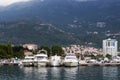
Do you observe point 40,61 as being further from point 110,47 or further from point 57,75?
point 110,47

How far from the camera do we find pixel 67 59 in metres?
87.6

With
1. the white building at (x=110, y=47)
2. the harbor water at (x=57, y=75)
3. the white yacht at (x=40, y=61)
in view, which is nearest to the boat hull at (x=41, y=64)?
the white yacht at (x=40, y=61)

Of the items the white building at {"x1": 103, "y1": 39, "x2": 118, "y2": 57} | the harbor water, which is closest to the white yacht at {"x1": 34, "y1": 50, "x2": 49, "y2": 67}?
the harbor water

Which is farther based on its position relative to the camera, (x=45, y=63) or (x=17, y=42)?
(x=17, y=42)

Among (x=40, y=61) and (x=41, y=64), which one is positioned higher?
(x=40, y=61)

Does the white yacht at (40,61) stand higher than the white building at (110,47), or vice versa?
the white building at (110,47)

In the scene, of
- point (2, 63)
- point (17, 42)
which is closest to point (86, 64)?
point (2, 63)

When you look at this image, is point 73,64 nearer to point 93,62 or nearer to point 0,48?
point 93,62

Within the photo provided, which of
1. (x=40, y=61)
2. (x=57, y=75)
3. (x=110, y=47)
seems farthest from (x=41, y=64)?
(x=110, y=47)

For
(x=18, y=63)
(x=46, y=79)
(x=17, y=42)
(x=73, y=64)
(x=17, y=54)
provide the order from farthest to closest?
(x=17, y=42) < (x=17, y=54) < (x=18, y=63) < (x=73, y=64) < (x=46, y=79)

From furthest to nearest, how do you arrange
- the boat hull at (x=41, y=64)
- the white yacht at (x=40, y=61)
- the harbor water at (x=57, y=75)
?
the white yacht at (x=40, y=61)
the boat hull at (x=41, y=64)
the harbor water at (x=57, y=75)

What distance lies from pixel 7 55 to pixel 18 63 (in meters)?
14.3

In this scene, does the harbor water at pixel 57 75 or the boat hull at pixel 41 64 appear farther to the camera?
the boat hull at pixel 41 64

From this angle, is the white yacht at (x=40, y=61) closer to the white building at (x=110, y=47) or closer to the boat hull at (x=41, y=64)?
the boat hull at (x=41, y=64)
